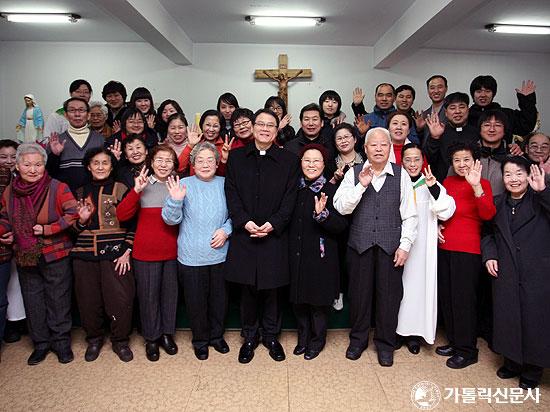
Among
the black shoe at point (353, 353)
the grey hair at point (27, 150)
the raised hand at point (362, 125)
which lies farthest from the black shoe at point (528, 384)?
the grey hair at point (27, 150)

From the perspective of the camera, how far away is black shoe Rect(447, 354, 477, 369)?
266 cm

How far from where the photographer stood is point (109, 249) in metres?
2.67

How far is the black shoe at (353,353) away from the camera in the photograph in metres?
2.76

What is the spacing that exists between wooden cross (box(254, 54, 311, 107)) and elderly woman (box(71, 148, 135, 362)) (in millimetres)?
4403

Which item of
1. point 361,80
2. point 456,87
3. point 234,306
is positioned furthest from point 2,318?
point 456,87

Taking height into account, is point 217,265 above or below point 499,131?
below

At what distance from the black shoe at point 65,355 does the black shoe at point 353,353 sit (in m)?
1.96

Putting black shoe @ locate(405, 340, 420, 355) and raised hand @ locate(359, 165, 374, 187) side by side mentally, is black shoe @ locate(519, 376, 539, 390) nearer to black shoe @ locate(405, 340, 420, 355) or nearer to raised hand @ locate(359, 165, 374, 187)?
black shoe @ locate(405, 340, 420, 355)

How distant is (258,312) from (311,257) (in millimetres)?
644

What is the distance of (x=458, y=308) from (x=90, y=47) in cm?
688

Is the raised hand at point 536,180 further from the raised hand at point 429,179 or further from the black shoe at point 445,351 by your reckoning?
the black shoe at point 445,351

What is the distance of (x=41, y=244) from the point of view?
260cm

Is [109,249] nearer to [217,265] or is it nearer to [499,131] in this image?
[217,265]

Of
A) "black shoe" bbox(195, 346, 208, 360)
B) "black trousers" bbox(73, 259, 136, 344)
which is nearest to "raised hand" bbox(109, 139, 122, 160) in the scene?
"black trousers" bbox(73, 259, 136, 344)
